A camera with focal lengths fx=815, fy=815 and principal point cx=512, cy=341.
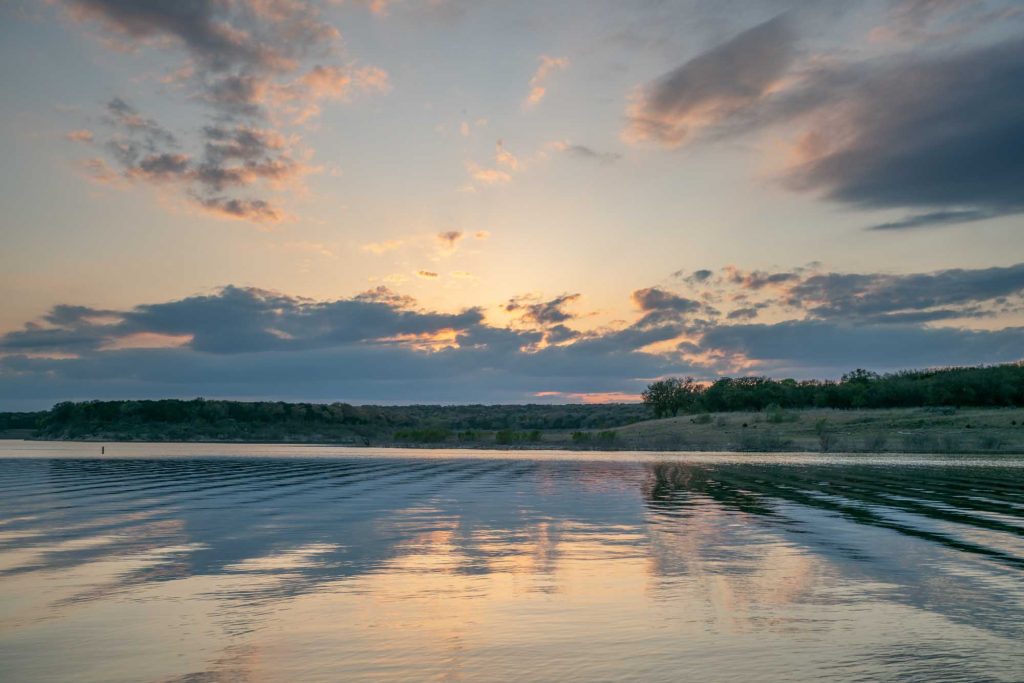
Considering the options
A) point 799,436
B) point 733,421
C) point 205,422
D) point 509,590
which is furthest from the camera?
point 205,422

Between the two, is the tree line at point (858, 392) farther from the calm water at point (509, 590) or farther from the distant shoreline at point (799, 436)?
the calm water at point (509, 590)

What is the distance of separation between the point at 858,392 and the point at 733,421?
28.2m

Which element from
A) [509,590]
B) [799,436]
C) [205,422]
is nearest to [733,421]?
[799,436]

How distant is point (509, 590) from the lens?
49.3ft

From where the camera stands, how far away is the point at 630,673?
32.0 ft

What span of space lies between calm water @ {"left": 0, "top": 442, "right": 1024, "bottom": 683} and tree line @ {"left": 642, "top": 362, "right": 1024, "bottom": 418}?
114591mm

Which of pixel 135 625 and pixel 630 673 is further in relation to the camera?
pixel 135 625

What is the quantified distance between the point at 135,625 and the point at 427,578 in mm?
5710

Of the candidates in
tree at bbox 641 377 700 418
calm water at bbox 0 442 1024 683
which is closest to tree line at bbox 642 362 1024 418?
tree at bbox 641 377 700 418

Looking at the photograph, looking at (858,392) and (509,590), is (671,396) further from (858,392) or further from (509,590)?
(509,590)

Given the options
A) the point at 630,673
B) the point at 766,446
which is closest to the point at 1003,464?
the point at 766,446

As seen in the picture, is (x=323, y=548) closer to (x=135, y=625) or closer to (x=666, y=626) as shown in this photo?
(x=135, y=625)

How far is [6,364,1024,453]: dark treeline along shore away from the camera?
347 feet

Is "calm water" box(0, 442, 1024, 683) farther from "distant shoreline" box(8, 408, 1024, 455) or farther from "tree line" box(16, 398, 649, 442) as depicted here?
"tree line" box(16, 398, 649, 442)
